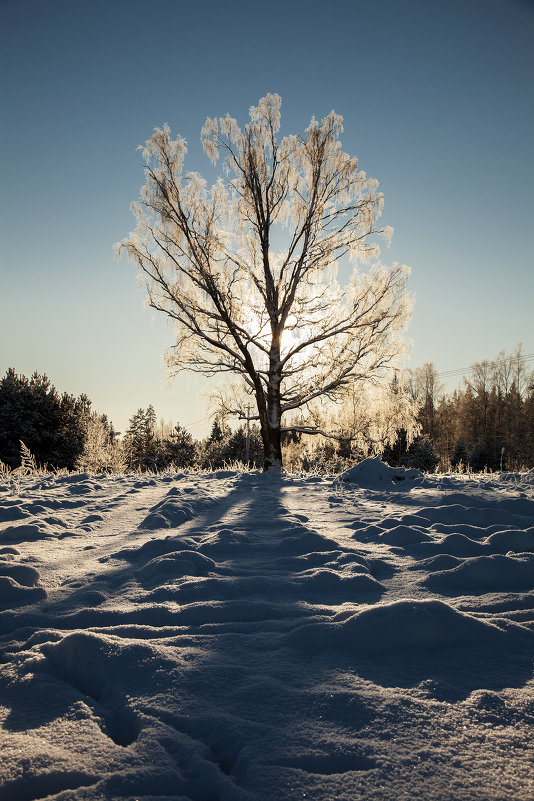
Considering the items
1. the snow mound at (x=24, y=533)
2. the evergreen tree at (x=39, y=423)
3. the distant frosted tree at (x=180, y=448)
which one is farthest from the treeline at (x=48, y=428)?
the snow mound at (x=24, y=533)

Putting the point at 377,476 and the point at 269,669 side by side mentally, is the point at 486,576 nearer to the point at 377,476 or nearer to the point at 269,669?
the point at 269,669

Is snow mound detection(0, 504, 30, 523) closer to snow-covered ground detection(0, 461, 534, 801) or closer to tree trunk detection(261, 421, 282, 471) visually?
snow-covered ground detection(0, 461, 534, 801)

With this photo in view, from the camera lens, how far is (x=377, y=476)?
602 cm

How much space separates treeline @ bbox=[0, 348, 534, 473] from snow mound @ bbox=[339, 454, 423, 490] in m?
2.02

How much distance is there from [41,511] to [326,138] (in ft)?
29.4

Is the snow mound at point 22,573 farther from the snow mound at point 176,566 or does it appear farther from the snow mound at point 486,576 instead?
the snow mound at point 486,576

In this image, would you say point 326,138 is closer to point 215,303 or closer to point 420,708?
point 215,303

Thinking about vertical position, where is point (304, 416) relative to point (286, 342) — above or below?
below

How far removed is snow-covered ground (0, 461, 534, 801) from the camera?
3.16 feet

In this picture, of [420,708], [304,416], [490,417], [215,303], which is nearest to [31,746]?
[420,708]

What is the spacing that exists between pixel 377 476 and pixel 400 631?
4.61m

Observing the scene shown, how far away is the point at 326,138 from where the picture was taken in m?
9.16

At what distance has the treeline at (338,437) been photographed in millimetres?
10414

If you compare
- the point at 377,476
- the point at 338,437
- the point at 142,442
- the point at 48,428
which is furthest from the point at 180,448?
the point at 377,476
